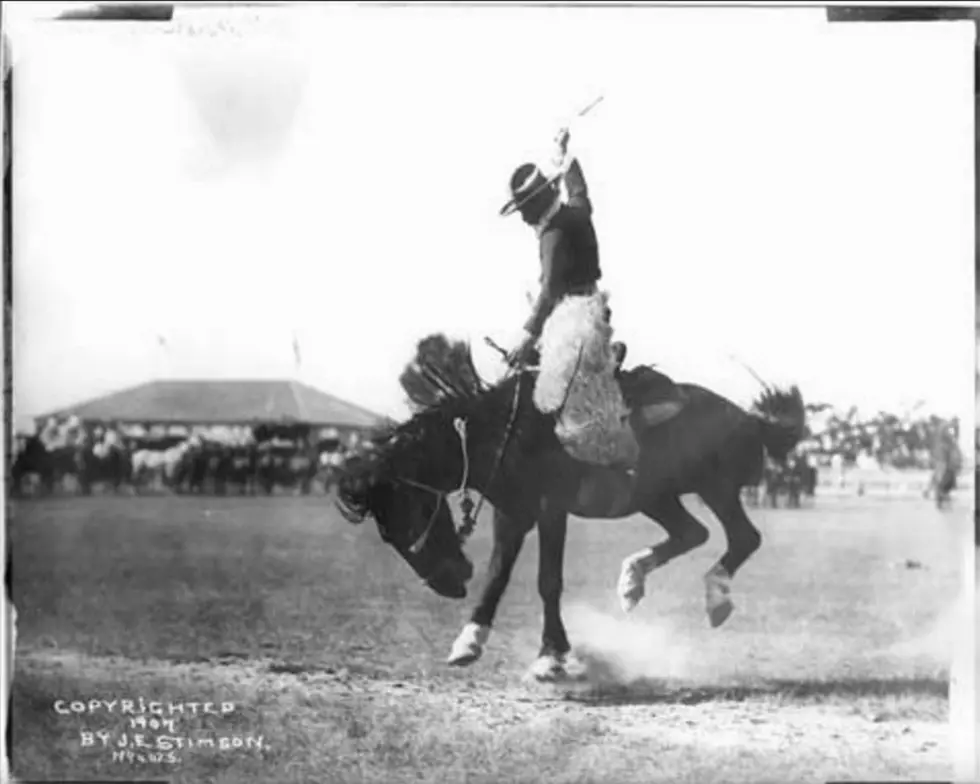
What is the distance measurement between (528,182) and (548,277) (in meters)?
0.28

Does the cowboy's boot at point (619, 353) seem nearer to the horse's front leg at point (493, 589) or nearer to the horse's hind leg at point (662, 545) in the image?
the horse's hind leg at point (662, 545)

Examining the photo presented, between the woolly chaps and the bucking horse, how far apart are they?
28mm

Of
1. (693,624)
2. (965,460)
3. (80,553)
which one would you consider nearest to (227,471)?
(80,553)

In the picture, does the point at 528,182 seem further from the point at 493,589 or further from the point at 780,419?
the point at 493,589

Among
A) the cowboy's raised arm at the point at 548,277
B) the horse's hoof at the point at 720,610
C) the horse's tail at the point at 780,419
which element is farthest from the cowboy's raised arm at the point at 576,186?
the horse's hoof at the point at 720,610

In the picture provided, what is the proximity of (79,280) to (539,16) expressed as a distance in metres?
1.50

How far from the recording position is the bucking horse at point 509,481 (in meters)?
3.89

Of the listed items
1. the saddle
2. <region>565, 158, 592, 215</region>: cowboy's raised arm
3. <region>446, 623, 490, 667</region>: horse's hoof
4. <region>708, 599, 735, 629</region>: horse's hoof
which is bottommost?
<region>446, 623, 490, 667</region>: horse's hoof

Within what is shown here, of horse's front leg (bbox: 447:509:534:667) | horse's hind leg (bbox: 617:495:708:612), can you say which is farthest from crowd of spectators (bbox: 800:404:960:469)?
horse's front leg (bbox: 447:509:534:667)

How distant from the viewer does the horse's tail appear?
3.94m

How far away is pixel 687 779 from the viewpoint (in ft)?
12.7

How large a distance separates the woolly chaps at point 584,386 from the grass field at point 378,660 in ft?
0.77

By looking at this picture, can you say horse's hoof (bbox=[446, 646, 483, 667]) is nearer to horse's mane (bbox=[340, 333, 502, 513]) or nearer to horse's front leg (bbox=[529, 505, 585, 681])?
horse's front leg (bbox=[529, 505, 585, 681])

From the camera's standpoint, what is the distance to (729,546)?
3.94 metres
